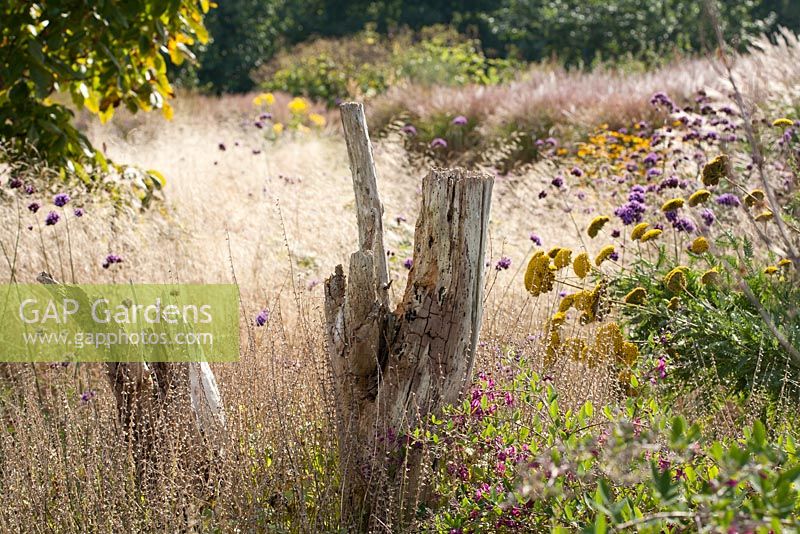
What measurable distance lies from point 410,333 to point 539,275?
861mm

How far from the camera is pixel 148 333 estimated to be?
117 inches

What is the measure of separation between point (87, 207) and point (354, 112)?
9.97 feet

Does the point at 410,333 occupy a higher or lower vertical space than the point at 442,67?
lower

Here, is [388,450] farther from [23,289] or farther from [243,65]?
[243,65]

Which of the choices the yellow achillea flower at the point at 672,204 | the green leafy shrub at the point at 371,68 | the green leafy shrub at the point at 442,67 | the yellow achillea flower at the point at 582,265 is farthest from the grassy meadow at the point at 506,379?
the green leafy shrub at the point at 371,68

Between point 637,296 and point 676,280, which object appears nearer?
point 676,280

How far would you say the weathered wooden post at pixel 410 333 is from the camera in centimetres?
257

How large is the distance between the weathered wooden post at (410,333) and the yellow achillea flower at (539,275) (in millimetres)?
637

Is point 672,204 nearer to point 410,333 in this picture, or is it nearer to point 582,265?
point 582,265

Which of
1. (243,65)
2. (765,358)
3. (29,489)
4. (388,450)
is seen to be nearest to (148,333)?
(29,489)

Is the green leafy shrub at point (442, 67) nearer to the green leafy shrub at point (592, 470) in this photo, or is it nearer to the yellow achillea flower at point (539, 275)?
the yellow achillea flower at point (539, 275)

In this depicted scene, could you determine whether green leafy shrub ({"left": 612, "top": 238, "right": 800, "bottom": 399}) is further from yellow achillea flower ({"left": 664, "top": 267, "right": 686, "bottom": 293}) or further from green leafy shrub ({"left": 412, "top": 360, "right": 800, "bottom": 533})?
green leafy shrub ({"left": 412, "top": 360, "right": 800, "bottom": 533})

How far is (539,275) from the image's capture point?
10.9 ft

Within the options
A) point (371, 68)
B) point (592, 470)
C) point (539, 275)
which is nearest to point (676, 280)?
point (539, 275)
